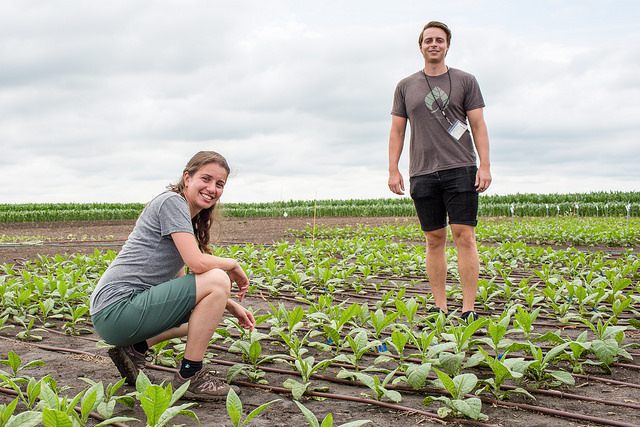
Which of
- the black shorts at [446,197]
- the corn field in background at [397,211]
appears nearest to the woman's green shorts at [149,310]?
the black shorts at [446,197]

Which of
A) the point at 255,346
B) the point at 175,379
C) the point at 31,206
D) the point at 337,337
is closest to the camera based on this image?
the point at 175,379

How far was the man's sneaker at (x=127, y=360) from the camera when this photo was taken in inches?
102

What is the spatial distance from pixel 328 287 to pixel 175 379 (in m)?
2.59

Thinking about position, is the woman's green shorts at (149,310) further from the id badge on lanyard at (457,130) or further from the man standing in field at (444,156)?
the id badge on lanyard at (457,130)

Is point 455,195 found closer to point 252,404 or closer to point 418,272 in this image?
point 252,404

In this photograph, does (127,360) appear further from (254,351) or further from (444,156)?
(444,156)

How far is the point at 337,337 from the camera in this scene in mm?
3006

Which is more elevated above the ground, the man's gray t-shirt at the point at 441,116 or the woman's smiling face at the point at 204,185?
the man's gray t-shirt at the point at 441,116

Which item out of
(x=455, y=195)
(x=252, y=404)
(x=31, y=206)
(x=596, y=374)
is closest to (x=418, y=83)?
(x=455, y=195)

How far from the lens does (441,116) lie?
12.9 ft

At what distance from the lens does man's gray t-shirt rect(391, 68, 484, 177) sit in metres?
3.88

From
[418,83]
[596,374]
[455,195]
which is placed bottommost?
[596,374]

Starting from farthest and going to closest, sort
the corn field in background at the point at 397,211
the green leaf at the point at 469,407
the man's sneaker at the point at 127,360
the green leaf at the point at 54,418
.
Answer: the corn field in background at the point at 397,211 < the man's sneaker at the point at 127,360 < the green leaf at the point at 469,407 < the green leaf at the point at 54,418

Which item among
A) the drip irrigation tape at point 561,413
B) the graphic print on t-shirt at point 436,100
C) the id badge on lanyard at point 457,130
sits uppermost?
the graphic print on t-shirt at point 436,100
